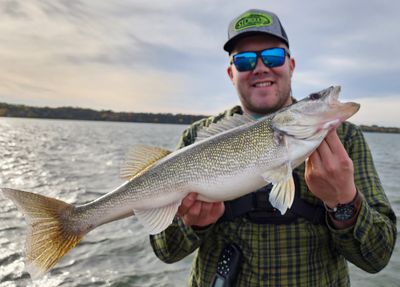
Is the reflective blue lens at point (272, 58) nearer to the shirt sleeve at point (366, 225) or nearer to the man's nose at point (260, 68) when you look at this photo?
the man's nose at point (260, 68)

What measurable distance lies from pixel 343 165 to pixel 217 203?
1090 mm

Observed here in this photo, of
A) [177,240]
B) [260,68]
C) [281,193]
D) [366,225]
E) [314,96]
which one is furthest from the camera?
[260,68]

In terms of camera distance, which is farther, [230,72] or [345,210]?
[230,72]

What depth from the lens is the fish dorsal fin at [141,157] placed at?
362cm

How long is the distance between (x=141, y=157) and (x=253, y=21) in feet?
6.03

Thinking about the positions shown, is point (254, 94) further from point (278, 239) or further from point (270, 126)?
point (278, 239)

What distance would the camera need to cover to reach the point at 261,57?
3.99m

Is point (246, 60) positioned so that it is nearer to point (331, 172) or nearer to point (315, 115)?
point (315, 115)

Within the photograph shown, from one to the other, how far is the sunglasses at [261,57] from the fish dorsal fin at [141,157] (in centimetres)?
123

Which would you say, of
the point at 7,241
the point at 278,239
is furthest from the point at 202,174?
the point at 7,241

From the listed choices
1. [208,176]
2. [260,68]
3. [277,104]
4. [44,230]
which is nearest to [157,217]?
[208,176]

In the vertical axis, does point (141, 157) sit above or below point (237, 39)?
below

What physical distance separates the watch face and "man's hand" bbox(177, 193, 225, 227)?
0.96 meters

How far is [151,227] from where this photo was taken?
332 centimetres
